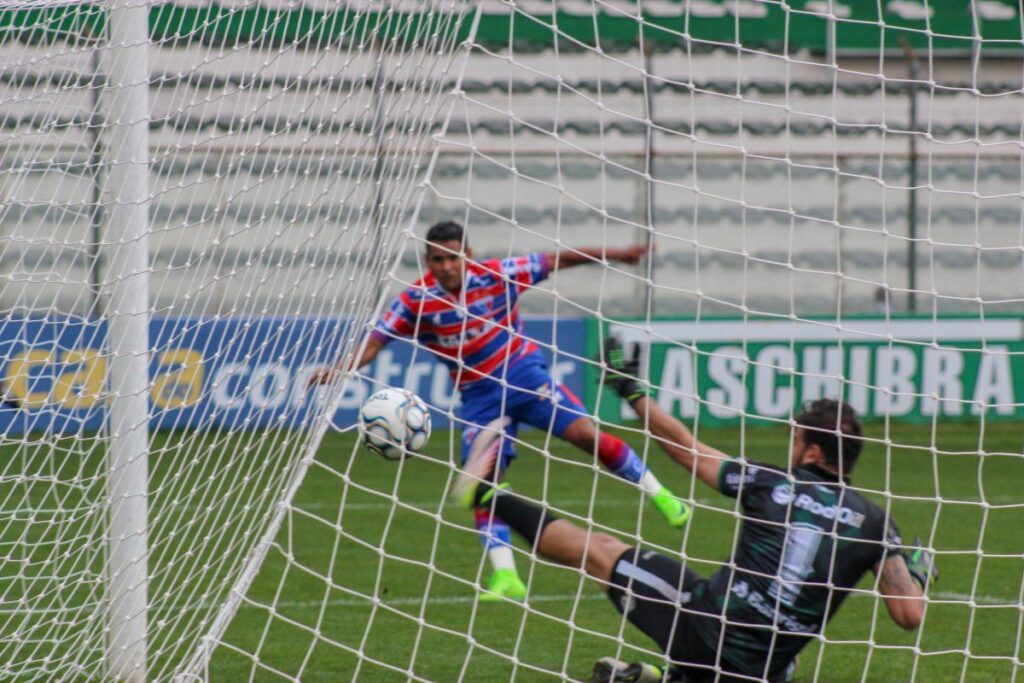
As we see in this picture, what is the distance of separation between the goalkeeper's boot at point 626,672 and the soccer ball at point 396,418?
103 centimetres

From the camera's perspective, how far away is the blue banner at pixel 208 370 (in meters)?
4.84

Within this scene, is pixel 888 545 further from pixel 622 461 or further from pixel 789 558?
pixel 622 461

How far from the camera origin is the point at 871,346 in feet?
40.8

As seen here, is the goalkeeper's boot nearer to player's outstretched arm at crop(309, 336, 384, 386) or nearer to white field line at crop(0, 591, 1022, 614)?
white field line at crop(0, 591, 1022, 614)

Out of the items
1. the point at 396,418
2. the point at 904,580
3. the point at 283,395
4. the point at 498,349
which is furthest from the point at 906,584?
the point at 283,395

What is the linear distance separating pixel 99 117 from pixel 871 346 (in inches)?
351

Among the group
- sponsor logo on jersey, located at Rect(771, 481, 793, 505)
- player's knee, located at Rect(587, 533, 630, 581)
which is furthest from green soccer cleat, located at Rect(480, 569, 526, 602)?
sponsor logo on jersey, located at Rect(771, 481, 793, 505)

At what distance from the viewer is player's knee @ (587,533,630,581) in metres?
4.75

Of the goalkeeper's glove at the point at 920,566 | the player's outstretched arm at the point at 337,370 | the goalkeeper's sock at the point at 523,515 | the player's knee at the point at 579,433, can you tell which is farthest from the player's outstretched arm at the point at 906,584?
the player's knee at the point at 579,433

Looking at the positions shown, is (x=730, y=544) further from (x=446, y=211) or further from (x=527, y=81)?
(x=527, y=81)

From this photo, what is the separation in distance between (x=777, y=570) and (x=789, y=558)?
0.18 feet

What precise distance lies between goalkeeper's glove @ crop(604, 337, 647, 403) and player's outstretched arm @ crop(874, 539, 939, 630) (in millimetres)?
1017

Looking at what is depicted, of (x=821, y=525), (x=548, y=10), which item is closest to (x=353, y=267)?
(x=821, y=525)

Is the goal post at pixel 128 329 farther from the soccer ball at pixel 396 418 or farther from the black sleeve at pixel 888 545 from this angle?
the black sleeve at pixel 888 545
